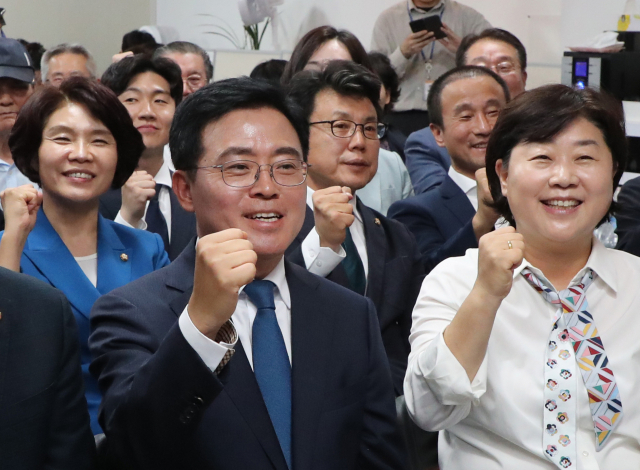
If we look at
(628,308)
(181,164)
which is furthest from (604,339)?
(181,164)

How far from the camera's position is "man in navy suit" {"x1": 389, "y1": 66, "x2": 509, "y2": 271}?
8.77 ft

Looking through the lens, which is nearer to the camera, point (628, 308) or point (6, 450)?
point (6, 450)

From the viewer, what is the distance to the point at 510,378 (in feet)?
5.30

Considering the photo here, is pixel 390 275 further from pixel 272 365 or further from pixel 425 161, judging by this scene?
pixel 425 161

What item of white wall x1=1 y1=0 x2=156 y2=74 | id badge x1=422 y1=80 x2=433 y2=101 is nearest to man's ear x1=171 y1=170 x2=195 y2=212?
id badge x1=422 y1=80 x2=433 y2=101

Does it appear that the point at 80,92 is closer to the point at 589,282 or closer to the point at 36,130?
the point at 36,130

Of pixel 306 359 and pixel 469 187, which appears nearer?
pixel 306 359

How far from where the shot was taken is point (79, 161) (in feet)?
7.83

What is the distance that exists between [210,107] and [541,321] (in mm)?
791

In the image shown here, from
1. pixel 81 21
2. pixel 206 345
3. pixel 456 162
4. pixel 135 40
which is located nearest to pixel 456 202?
pixel 456 162

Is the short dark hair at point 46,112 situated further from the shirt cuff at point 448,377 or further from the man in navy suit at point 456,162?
the shirt cuff at point 448,377

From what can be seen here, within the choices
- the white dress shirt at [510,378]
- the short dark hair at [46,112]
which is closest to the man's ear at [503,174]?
the white dress shirt at [510,378]

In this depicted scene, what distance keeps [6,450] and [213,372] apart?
1.29 feet

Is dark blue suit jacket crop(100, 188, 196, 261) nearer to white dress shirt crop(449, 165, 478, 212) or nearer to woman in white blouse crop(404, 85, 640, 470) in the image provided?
white dress shirt crop(449, 165, 478, 212)
